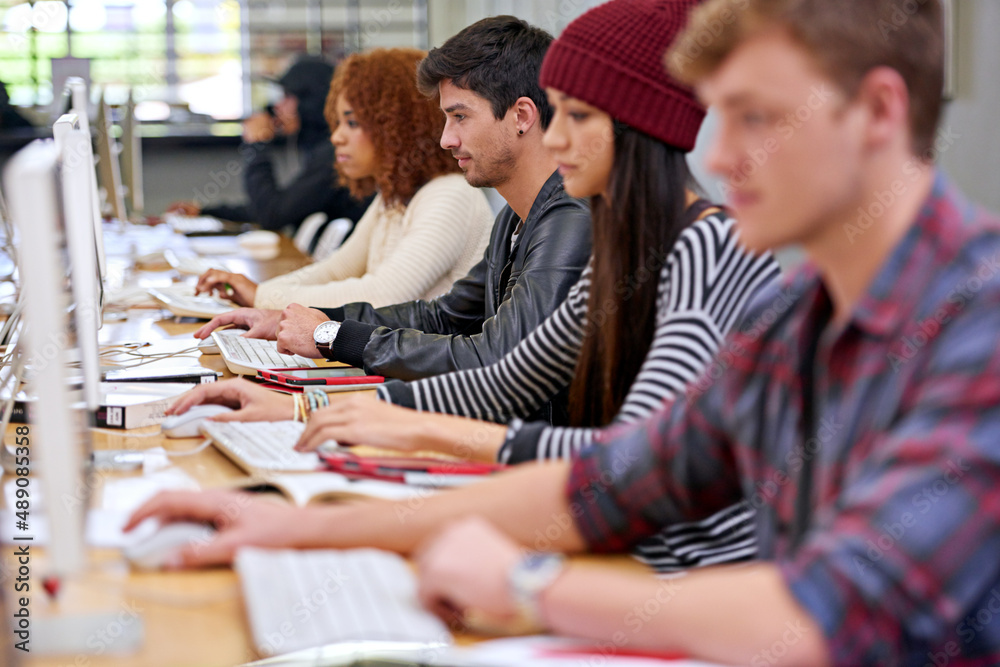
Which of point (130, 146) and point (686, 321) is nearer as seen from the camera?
point (686, 321)

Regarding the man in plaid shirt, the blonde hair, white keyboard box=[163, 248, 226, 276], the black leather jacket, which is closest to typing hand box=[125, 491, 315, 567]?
the man in plaid shirt

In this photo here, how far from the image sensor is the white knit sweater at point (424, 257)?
2369mm

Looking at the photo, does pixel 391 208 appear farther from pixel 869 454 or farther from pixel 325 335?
pixel 869 454

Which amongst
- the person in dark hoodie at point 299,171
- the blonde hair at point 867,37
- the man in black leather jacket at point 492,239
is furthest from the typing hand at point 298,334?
the person in dark hoodie at point 299,171

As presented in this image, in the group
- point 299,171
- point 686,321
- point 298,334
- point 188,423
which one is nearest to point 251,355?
point 298,334

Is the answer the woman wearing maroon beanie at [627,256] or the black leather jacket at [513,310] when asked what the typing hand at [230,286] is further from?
the woman wearing maroon beanie at [627,256]

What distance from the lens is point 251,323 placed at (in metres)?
2.06

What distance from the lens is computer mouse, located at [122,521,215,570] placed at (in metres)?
0.90

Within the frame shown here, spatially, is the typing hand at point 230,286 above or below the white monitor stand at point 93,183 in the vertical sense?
below

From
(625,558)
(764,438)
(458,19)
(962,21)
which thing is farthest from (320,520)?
(458,19)

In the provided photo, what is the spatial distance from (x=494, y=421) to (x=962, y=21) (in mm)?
1602

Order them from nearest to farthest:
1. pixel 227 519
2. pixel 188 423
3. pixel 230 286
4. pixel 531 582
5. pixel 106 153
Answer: pixel 531 582 → pixel 227 519 → pixel 188 423 → pixel 230 286 → pixel 106 153

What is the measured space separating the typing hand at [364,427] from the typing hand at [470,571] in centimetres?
39

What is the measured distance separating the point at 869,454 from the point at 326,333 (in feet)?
4.08
